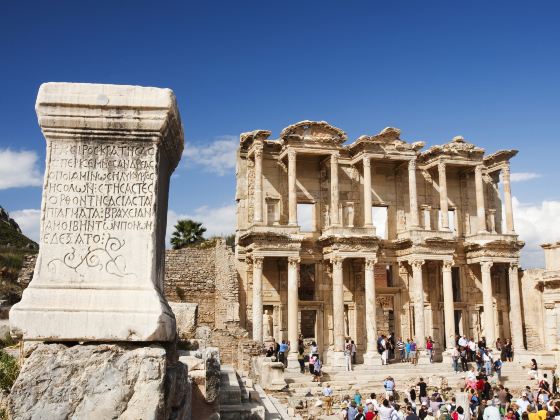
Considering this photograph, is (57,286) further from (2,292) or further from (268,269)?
(268,269)

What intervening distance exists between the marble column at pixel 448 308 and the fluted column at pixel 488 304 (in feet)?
6.55

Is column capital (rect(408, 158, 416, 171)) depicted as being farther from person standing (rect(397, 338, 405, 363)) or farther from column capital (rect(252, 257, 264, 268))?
column capital (rect(252, 257, 264, 268))

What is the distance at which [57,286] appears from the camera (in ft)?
12.2

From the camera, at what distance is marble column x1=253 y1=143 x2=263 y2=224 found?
1075 inches

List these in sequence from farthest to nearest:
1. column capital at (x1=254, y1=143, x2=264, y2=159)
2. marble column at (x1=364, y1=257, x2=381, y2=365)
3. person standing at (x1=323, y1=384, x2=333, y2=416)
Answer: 1. column capital at (x1=254, y1=143, x2=264, y2=159)
2. marble column at (x1=364, y1=257, x2=381, y2=365)
3. person standing at (x1=323, y1=384, x2=333, y2=416)

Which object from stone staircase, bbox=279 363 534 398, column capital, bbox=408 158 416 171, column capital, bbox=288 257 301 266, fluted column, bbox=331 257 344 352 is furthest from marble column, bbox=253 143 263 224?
column capital, bbox=408 158 416 171

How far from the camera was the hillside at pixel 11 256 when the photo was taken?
70.3 ft

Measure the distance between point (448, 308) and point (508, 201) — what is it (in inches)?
295

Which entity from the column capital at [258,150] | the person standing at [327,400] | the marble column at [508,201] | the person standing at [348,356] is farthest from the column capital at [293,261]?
the marble column at [508,201]

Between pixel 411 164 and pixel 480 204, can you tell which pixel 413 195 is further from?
pixel 480 204

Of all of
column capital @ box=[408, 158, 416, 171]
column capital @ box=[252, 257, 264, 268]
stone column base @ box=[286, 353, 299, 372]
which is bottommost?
stone column base @ box=[286, 353, 299, 372]

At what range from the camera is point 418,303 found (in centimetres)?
2808

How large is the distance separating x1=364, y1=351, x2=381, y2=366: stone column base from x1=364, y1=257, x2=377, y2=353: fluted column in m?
0.16

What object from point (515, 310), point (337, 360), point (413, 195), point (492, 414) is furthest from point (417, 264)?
point (492, 414)
